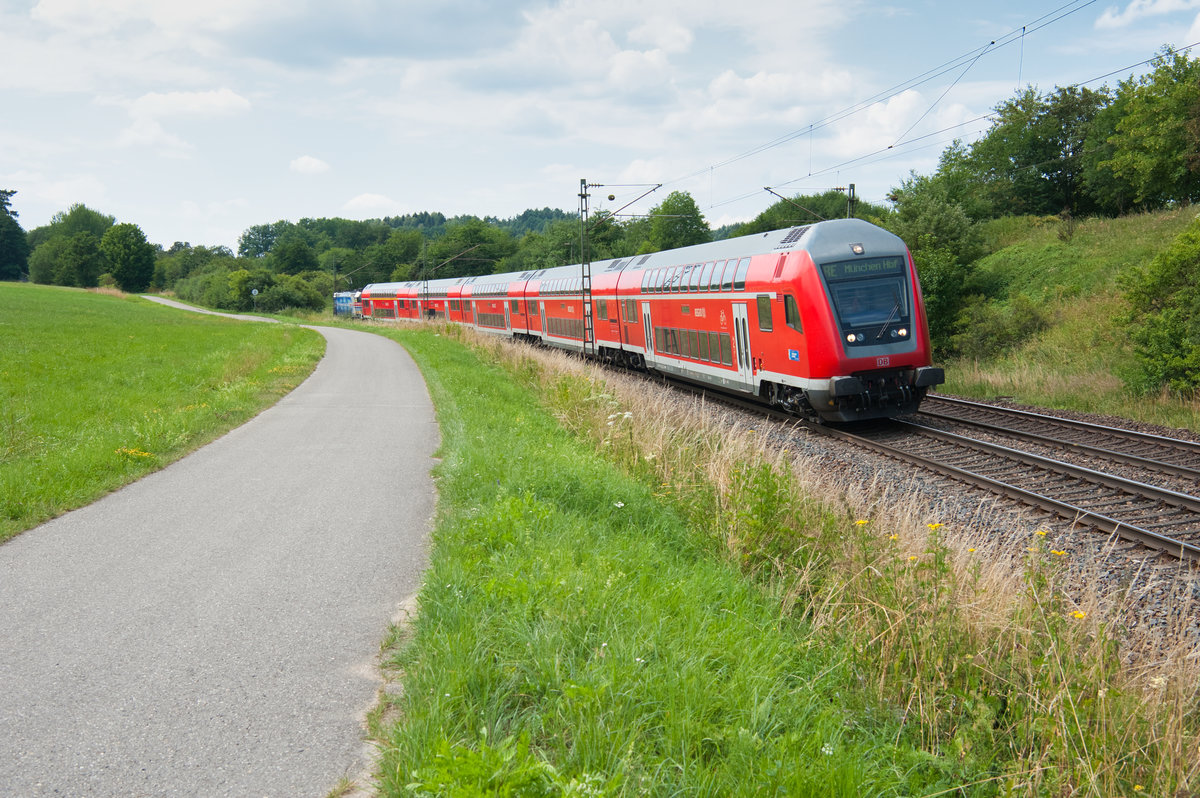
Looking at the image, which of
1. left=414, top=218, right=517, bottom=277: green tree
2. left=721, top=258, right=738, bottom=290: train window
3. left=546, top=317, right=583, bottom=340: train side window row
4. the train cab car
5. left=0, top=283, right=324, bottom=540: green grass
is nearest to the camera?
left=0, top=283, right=324, bottom=540: green grass

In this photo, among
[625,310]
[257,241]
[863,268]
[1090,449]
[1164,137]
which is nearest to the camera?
[1090,449]

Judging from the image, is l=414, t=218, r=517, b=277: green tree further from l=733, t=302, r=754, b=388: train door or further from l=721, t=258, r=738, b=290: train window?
l=733, t=302, r=754, b=388: train door

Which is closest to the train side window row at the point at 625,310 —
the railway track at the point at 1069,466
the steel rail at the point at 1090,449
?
the railway track at the point at 1069,466

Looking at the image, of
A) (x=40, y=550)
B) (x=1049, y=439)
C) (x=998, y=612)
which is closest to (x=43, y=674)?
(x=40, y=550)

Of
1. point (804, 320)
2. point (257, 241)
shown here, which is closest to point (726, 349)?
point (804, 320)

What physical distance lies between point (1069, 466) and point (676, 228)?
308 feet

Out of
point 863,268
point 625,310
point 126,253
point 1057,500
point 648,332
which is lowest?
point 1057,500

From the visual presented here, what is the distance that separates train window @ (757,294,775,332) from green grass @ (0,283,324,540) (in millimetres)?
9809

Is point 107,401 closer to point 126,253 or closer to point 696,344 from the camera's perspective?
point 696,344

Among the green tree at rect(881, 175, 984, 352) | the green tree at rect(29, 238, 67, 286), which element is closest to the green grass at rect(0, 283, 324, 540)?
the green tree at rect(881, 175, 984, 352)

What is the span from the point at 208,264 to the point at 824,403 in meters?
140

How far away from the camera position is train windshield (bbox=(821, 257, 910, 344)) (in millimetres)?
13690

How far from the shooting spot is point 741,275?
16.2m

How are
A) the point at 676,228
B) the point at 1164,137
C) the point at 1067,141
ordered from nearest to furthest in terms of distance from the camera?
the point at 1164,137
the point at 1067,141
the point at 676,228
